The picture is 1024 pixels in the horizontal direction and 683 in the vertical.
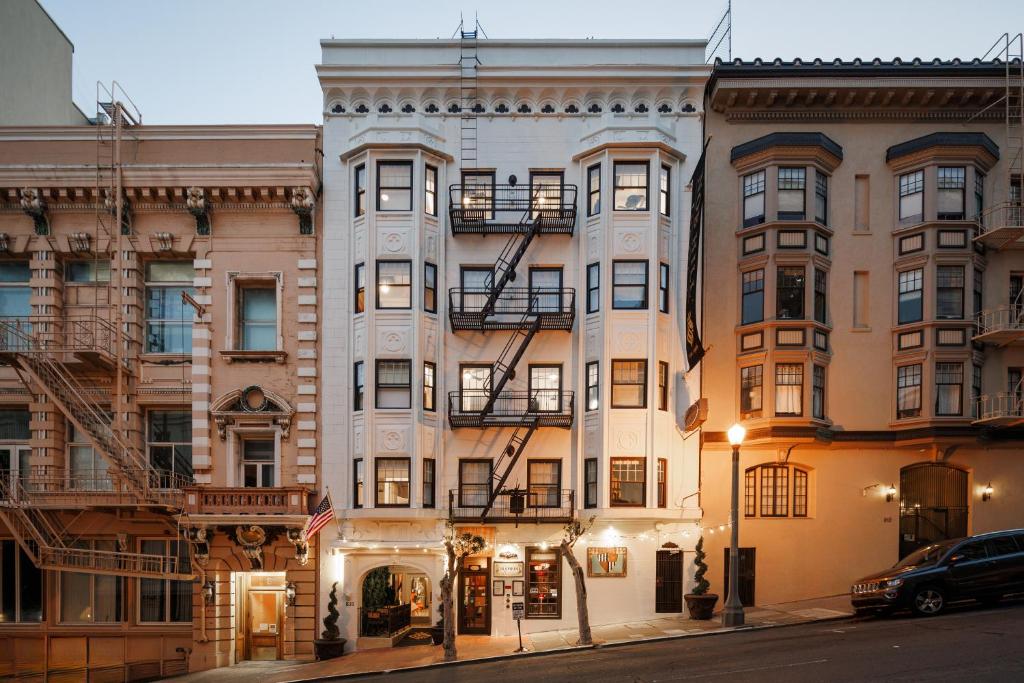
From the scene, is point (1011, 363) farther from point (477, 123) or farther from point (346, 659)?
point (346, 659)

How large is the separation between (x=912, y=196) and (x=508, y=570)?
18.1m

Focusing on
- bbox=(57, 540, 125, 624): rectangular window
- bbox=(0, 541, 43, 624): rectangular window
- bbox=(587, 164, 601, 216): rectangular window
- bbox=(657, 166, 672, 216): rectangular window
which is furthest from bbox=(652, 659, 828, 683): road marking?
bbox=(0, 541, 43, 624): rectangular window

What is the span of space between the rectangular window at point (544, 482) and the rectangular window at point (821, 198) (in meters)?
12.0

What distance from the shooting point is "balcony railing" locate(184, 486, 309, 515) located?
24.0 m

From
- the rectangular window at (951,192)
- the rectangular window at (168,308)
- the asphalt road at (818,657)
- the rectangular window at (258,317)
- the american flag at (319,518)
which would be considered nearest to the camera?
the asphalt road at (818,657)

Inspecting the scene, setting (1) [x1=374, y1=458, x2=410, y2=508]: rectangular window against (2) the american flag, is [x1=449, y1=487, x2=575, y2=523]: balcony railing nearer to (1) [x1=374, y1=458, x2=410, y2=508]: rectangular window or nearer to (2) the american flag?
(1) [x1=374, y1=458, x2=410, y2=508]: rectangular window

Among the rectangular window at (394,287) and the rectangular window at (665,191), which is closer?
the rectangular window at (394,287)

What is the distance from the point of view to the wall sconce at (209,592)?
963 inches

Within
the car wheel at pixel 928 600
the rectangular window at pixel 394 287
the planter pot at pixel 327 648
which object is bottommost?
the planter pot at pixel 327 648

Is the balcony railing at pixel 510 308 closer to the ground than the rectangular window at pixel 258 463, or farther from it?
farther from it

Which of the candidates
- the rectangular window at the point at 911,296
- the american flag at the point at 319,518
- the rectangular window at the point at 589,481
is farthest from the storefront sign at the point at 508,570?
the rectangular window at the point at 911,296

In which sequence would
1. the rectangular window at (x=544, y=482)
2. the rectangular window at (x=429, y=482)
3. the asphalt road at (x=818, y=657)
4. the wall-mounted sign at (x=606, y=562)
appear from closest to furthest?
1. the asphalt road at (x=818, y=657)
2. the wall-mounted sign at (x=606, y=562)
3. the rectangular window at (x=429, y=482)
4. the rectangular window at (x=544, y=482)

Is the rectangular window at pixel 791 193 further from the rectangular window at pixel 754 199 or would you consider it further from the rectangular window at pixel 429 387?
the rectangular window at pixel 429 387

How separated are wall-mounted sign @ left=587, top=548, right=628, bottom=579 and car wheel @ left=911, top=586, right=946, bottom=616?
8344mm
